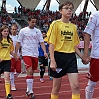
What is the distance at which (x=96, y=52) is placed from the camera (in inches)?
182

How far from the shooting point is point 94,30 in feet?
15.1

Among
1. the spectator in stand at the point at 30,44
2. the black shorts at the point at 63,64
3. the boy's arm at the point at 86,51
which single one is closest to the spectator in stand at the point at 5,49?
the spectator in stand at the point at 30,44

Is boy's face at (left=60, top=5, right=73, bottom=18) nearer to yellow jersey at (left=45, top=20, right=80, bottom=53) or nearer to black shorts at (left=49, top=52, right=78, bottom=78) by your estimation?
yellow jersey at (left=45, top=20, right=80, bottom=53)

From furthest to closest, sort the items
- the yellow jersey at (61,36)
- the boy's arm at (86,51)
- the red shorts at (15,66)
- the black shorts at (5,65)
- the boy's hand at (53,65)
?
the red shorts at (15,66) → the black shorts at (5,65) → the yellow jersey at (61,36) → the boy's hand at (53,65) → the boy's arm at (86,51)

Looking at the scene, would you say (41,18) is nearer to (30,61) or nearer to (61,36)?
(30,61)

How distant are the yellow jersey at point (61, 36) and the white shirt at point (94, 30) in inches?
15.5

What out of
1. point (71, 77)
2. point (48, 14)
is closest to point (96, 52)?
point (71, 77)

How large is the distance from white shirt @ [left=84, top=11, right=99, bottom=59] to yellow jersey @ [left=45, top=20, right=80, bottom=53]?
394 millimetres

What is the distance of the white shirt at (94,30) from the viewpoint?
4.50 meters

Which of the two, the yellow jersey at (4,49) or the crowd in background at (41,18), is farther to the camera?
the crowd in background at (41,18)

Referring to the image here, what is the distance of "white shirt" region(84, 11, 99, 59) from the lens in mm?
4500

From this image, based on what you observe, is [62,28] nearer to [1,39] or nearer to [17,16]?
[1,39]

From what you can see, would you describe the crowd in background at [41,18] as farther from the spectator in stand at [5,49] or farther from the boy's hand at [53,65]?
the boy's hand at [53,65]

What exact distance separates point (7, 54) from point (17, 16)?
88.2 ft
